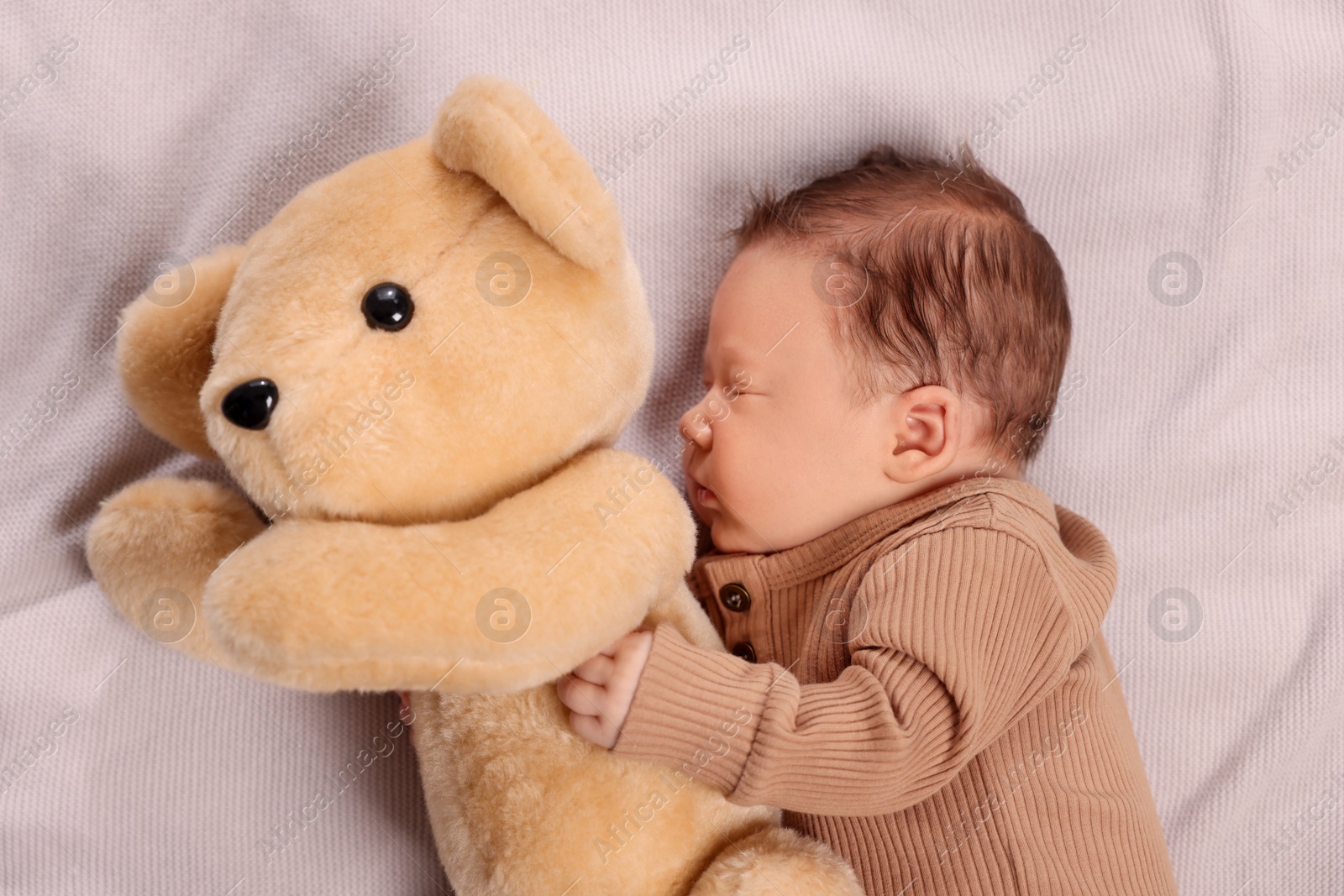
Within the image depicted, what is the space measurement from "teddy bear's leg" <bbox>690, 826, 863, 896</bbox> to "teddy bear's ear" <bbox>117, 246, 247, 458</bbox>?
656mm

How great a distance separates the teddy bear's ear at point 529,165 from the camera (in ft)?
2.53

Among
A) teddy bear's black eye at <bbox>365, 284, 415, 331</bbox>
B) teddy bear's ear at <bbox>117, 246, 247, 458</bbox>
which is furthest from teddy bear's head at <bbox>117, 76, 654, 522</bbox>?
teddy bear's ear at <bbox>117, 246, 247, 458</bbox>

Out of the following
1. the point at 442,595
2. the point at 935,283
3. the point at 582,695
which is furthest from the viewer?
the point at 935,283

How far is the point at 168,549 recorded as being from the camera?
969mm

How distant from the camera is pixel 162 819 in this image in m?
1.08

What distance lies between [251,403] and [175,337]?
10.2 inches

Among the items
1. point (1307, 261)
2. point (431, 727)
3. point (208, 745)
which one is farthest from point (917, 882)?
point (1307, 261)

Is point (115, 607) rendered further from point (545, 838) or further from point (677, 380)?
point (677, 380)

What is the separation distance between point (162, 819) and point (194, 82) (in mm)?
839

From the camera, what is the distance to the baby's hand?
0.89 meters

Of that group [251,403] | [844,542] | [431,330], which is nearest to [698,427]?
[844,542]

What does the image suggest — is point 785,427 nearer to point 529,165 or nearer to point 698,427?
point 698,427

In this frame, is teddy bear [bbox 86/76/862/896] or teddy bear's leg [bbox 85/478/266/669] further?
teddy bear's leg [bbox 85/478/266/669]

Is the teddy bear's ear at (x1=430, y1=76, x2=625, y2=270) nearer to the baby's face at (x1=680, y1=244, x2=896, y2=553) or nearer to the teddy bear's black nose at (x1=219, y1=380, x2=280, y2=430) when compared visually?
the teddy bear's black nose at (x1=219, y1=380, x2=280, y2=430)
